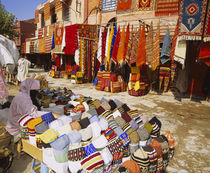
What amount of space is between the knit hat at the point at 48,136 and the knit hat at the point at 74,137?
180mm

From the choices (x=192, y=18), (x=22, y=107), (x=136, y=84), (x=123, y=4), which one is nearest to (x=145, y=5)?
(x=123, y=4)

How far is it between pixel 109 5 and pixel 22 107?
8109 mm

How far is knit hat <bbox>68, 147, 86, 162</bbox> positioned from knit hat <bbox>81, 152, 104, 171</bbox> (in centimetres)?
5

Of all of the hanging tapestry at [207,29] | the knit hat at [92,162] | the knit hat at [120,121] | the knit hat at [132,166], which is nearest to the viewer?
the knit hat at [92,162]

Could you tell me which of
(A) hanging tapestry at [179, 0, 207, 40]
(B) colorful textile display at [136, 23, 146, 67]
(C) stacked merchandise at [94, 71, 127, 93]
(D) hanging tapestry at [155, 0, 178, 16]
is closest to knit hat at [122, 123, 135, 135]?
(A) hanging tapestry at [179, 0, 207, 40]

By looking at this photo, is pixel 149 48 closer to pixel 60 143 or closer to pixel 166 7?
pixel 166 7

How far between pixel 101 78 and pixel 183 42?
3.80 meters

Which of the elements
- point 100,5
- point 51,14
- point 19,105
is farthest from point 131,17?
point 51,14

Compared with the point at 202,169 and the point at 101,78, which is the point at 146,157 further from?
the point at 101,78

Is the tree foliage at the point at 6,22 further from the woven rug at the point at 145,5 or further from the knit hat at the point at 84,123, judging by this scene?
the knit hat at the point at 84,123

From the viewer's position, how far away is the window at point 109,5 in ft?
27.2

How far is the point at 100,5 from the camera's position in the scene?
29.4 feet

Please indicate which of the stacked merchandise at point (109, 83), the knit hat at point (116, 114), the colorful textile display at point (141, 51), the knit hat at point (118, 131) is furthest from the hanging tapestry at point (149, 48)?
the knit hat at point (118, 131)

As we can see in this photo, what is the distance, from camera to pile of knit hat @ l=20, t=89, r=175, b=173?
5.49ft
